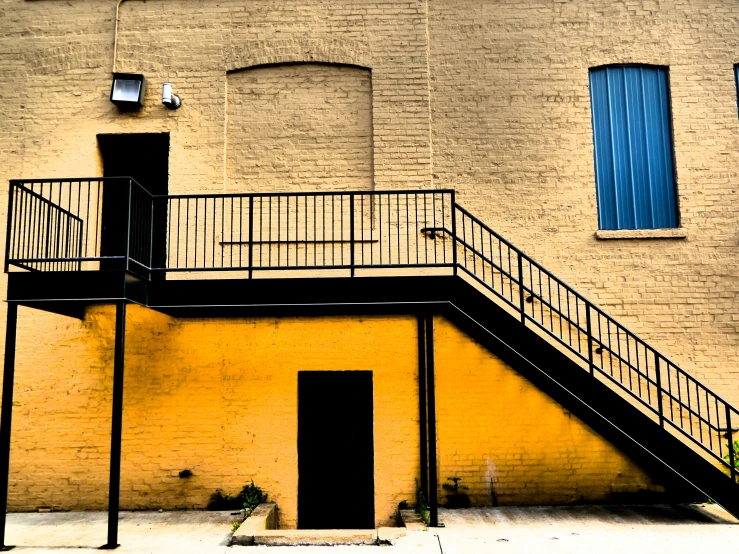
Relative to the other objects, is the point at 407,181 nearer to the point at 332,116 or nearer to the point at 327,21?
the point at 332,116

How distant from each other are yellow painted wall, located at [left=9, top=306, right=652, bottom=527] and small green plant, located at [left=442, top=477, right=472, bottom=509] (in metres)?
0.09

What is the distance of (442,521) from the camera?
6.58 metres

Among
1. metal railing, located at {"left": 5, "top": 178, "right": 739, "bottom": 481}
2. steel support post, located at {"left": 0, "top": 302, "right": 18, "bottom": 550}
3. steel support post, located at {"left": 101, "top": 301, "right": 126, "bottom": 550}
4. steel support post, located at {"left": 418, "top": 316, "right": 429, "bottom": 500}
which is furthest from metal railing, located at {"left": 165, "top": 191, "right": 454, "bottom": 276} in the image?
steel support post, located at {"left": 0, "top": 302, "right": 18, "bottom": 550}

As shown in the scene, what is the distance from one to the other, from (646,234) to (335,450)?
489 centimetres

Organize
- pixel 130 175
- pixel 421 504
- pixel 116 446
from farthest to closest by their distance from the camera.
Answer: pixel 130 175
pixel 421 504
pixel 116 446

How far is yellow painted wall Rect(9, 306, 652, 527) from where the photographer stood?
7.39 meters

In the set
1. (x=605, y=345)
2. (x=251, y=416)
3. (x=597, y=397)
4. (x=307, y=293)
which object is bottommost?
(x=251, y=416)

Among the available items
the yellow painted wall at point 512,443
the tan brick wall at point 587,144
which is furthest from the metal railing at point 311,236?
the yellow painted wall at point 512,443

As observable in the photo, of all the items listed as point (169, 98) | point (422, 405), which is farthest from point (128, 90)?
point (422, 405)

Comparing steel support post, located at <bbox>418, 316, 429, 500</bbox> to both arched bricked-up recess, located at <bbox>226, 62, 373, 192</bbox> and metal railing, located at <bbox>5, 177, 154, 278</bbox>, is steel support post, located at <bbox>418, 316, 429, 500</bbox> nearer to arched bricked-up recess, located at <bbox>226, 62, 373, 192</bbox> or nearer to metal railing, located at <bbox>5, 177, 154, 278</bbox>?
arched bricked-up recess, located at <bbox>226, 62, 373, 192</bbox>

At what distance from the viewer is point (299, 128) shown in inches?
320

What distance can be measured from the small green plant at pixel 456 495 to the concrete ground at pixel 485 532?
18 centimetres

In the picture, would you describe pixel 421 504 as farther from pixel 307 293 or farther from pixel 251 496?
pixel 307 293

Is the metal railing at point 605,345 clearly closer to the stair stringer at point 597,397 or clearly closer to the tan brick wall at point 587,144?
the tan brick wall at point 587,144
